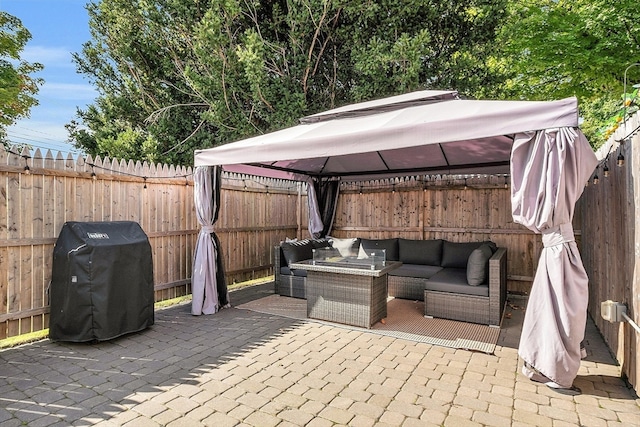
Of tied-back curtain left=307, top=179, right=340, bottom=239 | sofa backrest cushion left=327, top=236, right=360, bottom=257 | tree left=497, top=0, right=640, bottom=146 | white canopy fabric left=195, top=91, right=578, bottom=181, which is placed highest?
tree left=497, top=0, right=640, bottom=146

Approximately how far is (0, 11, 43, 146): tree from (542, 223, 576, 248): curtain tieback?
14.8 metres

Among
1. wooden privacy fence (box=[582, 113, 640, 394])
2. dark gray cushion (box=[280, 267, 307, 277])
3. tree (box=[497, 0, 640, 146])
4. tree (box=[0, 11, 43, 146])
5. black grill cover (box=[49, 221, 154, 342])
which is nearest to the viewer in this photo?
wooden privacy fence (box=[582, 113, 640, 394])

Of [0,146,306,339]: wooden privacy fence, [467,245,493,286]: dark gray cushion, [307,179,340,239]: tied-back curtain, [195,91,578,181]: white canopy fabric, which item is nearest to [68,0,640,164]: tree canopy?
[307,179,340,239]: tied-back curtain

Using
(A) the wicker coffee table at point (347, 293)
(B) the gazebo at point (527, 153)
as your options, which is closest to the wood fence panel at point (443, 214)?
(B) the gazebo at point (527, 153)

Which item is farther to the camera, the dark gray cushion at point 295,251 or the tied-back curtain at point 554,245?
the dark gray cushion at point 295,251

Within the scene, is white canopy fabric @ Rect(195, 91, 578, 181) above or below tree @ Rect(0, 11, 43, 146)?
below

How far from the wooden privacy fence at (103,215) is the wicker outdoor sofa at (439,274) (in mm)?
1275

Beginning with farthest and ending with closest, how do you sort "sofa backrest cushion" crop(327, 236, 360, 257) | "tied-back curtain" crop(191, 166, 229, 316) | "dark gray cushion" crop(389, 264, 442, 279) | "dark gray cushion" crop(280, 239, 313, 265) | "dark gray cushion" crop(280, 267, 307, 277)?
1. "dark gray cushion" crop(280, 239, 313, 265)
2. "dark gray cushion" crop(280, 267, 307, 277)
3. "dark gray cushion" crop(389, 264, 442, 279)
4. "tied-back curtain" crop(191, 166, 229, 316)
5. "sofa backrest cushion" crop(327, 236, 360, 257)

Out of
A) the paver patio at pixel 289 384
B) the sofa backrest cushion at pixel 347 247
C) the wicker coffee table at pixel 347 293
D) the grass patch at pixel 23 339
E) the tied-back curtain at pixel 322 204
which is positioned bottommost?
the paver patio at pixel 289 384

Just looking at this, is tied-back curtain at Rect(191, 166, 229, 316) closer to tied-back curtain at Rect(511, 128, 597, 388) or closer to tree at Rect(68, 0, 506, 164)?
tree at Rect(68, 0, 506, 164)

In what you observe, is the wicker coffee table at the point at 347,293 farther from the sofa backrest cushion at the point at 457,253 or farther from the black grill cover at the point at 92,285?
the black grill cover at the point at 92,285

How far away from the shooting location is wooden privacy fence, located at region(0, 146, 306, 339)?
3.90 m

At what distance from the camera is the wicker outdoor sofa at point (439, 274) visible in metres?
4.58

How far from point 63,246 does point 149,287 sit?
100 centimetres
